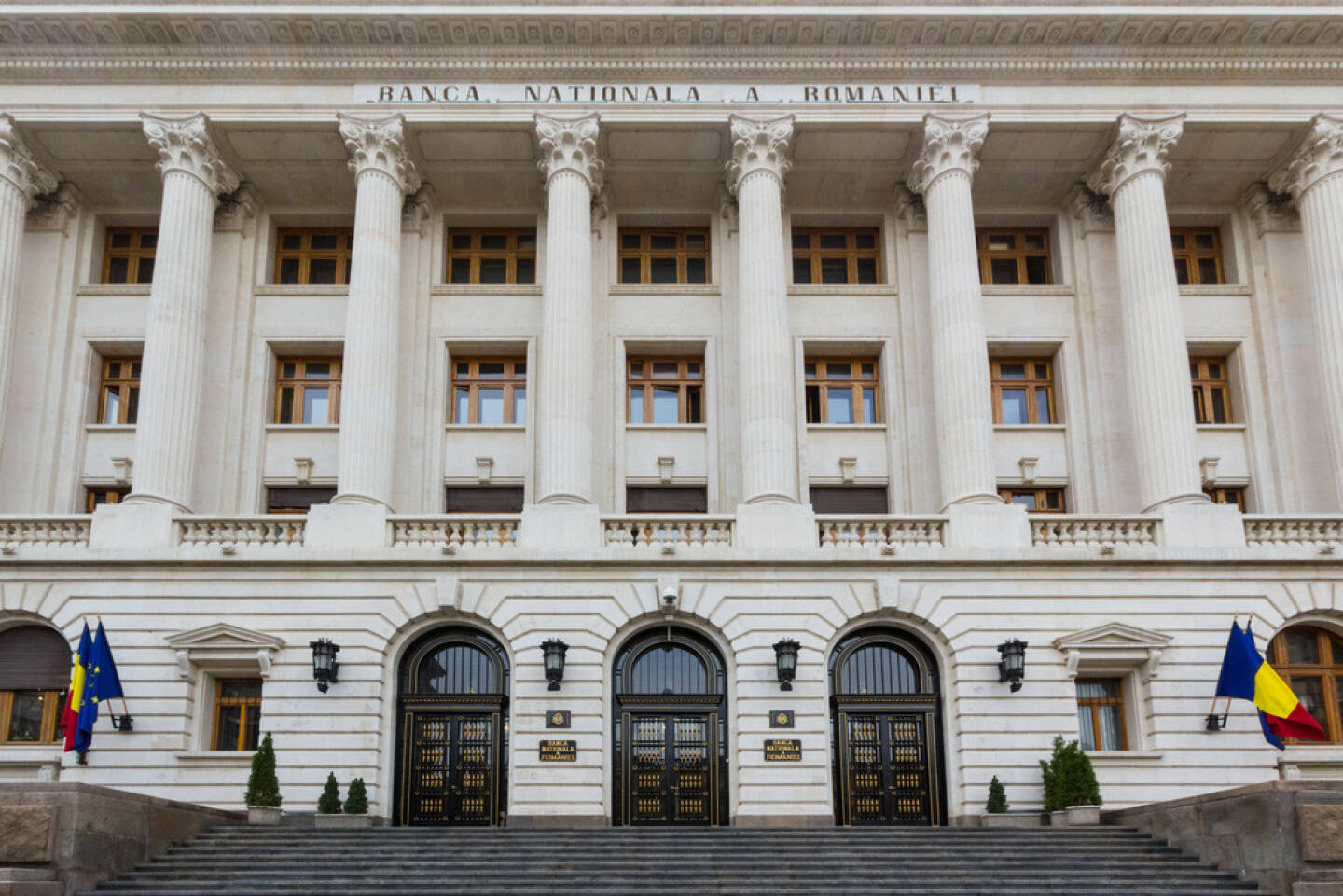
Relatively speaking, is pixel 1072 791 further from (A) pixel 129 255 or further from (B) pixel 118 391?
(A) pixel 129 255

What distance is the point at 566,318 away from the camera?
28.7 m

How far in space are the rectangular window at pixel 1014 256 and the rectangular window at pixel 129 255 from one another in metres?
21.2

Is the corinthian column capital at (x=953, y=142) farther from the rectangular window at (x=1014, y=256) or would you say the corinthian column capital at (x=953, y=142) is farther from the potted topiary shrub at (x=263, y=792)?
the potted topiary shrub at (x=263, y=792)

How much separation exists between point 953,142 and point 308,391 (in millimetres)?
16596

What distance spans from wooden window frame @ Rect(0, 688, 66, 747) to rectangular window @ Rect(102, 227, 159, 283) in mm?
11029

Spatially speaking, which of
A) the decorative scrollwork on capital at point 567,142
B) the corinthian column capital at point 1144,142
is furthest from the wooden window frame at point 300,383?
the corinthian column capital at point 1144,142

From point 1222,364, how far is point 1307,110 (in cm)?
627

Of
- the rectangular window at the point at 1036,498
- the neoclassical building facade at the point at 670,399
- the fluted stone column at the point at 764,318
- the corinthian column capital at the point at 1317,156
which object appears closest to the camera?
the neoclassical building facade at the point at 670,399

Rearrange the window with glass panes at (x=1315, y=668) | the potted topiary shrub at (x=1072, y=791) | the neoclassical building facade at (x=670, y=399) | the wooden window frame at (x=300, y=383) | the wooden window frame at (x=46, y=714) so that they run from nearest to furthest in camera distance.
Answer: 1. the potted topiary shrub at (x=1072, y=791)
2. the neoclassical building facade at (x=670, y=399)
3. the wooden window frame at (x=46, y=714)
4. the window with glass panes at (x=1315, y=668)
5. the wooden window frame at (x=300, y=383)

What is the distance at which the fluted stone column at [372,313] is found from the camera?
90.6 feet

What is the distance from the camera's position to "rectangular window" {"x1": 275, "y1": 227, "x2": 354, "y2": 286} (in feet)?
108

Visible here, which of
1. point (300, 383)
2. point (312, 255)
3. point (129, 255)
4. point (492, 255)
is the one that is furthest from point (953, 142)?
point (129, 255)

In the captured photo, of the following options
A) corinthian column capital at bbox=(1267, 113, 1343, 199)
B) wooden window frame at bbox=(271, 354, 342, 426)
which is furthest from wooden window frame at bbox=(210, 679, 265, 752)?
corinthian column capital at bbox=(1267, 113, 1343, 199)

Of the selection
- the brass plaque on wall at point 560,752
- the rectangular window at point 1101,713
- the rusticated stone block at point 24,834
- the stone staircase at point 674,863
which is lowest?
the stone staircase at point 674,863
